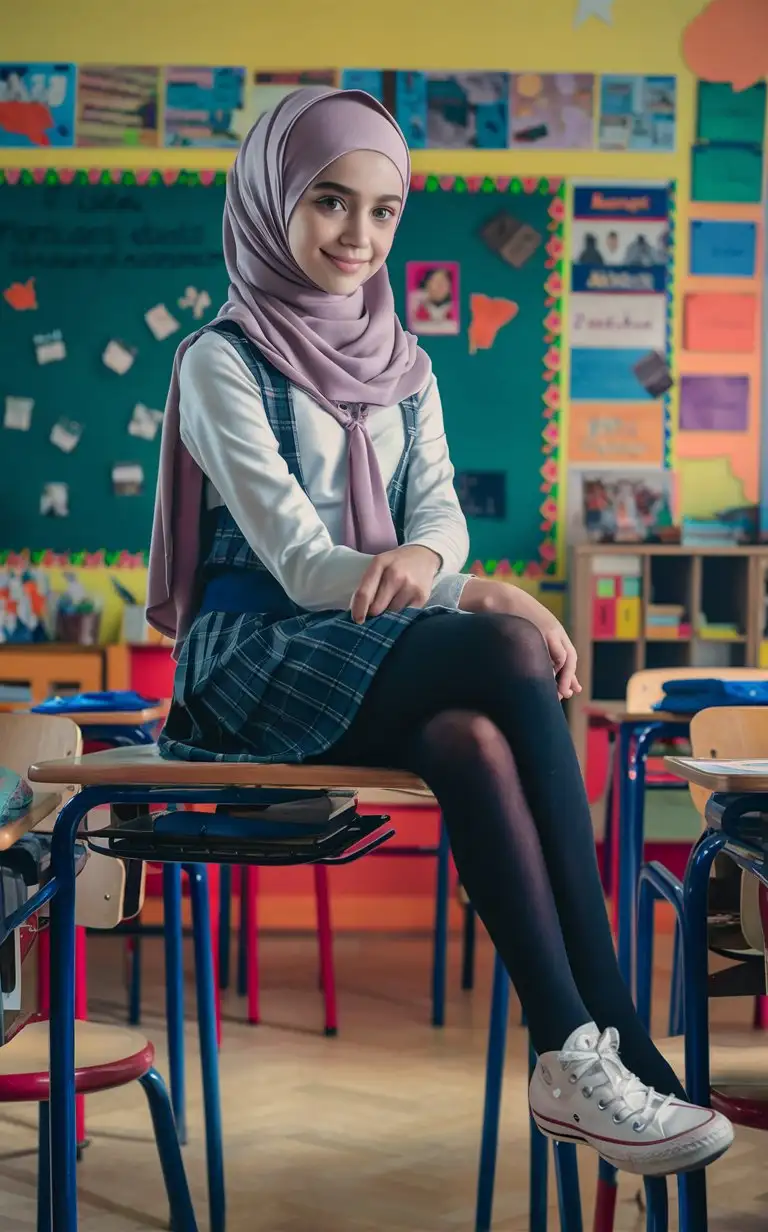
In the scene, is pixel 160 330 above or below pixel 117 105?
below

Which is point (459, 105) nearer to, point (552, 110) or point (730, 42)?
point (552, 110)

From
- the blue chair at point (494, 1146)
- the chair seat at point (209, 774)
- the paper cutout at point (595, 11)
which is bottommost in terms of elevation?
the blue chair at point (494, 1146)

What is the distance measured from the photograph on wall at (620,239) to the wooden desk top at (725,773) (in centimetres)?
353

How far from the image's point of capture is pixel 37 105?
15.3 feet

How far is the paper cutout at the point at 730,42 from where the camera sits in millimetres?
4703

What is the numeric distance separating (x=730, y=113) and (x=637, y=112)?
321 millimetres

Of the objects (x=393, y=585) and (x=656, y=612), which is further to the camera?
(x=656, y=612)

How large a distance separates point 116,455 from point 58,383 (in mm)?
317

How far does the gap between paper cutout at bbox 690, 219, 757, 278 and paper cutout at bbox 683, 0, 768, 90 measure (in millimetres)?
479

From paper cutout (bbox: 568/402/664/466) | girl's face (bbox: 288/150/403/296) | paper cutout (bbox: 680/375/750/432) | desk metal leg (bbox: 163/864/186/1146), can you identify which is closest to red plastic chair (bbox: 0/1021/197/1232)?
desk metal leg (bbox: 163/864/186/1146)

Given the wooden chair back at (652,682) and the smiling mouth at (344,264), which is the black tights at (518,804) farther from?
the wooden chair back at (652,682)

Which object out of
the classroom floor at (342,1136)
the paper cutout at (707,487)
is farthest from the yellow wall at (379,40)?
the classroom floor at (342,1136)

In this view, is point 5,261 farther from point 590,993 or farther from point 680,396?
point 590,993

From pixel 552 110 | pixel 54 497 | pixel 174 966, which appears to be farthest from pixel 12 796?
pixel 552 110
